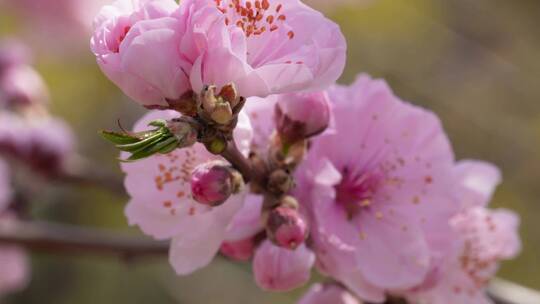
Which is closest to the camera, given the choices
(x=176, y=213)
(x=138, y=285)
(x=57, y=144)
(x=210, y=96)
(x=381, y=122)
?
(x=210, y=96)

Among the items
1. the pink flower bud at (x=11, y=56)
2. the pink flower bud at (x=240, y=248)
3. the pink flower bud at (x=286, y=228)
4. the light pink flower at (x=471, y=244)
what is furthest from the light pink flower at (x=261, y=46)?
the pink flower bud at (x=11, y=56)

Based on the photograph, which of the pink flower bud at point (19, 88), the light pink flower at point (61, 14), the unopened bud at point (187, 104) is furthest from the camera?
the light pink flower at point (61, 14)

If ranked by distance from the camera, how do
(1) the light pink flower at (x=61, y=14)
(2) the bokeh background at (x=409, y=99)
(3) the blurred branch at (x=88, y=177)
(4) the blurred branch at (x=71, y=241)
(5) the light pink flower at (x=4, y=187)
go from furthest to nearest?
(1) the light pink flower at (x=61, y=14) < (2) the bokeh background at (x=409, y=99) < (5) the light pink flower at (x=4, y=187) < (3) the blurred branch at (x=88, y=177) < (4) the blurred branch at (x=71, y=241)

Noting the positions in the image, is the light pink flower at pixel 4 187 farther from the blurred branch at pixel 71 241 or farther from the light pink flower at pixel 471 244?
the light pink flower at pixel 471 244

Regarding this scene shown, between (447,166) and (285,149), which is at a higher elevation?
(285,149)

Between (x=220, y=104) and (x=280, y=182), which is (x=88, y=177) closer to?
(x=280, y=182)

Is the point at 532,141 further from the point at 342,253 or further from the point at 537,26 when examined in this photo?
the point at 342,253

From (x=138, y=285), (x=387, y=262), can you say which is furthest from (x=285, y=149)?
(x=138, y=285)

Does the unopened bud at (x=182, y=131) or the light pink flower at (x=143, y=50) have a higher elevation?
the light pink flower at (x=143, y=50)
